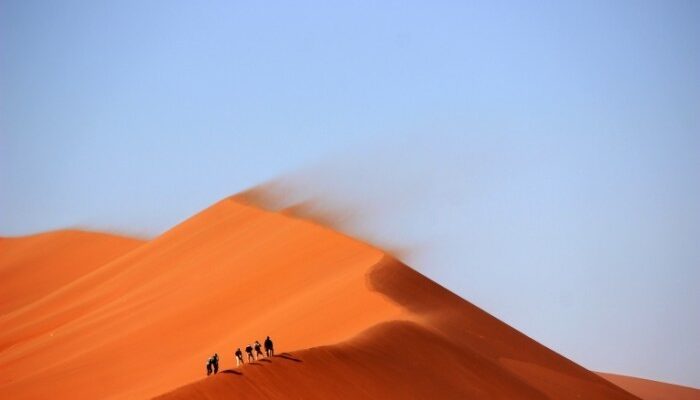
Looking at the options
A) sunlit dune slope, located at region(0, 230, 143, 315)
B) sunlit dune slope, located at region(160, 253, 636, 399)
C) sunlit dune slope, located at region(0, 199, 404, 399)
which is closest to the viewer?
sunlit dune slope, located at region(160, 253, 636, 399)

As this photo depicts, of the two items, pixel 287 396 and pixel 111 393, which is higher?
pixel 111 393

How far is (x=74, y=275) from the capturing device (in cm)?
6388

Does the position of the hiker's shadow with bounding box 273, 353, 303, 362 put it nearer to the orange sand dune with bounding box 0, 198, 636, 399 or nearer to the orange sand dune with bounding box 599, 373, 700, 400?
the orange sand dune with bounding box 0, 198, 636, 399

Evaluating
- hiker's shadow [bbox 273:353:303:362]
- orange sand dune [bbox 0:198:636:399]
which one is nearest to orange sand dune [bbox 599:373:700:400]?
orange sand dune [bbox 0:198:636:399]

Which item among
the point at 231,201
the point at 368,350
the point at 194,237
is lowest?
the point at 368,350

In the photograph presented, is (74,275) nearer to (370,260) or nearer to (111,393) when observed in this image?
(370,260)

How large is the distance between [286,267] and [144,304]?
628 centimetres

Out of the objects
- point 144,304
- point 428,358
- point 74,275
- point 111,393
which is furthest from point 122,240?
point 428,358

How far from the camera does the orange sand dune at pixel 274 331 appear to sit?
23.6 metres

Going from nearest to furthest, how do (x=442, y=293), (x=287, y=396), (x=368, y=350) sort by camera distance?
(x=287, y=396) → (x=368, y=350) → (x=442, y=293)

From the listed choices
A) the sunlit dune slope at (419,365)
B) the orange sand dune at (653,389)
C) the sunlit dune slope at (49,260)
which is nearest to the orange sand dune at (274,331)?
the sunlit dune slope at (419,365)

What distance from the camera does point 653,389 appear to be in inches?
2078

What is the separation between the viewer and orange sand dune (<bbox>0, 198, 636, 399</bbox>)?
23.6 meters

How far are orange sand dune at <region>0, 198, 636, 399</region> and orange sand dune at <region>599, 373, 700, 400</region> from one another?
46.4ft
